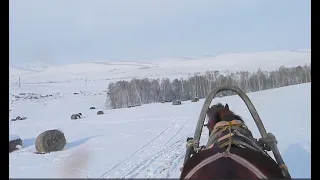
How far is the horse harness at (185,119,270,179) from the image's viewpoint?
4.65 ft

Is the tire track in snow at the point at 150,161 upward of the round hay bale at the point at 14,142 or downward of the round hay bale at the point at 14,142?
upward

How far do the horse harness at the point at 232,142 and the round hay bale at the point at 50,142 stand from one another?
7882 mm

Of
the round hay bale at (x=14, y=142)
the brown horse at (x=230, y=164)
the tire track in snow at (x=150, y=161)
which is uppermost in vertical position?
the brown horse at (x=230, y=164)

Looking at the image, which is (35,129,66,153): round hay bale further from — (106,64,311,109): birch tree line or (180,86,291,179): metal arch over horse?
(106,64,311,109): birch tree line

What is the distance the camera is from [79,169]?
5.64 metres

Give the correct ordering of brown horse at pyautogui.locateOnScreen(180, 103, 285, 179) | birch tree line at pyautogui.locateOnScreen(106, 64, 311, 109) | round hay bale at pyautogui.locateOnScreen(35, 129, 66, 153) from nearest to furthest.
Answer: brown horse at pyautogui.locateOnScreen(180, 103, 285, 179) < round hay bale at pyautogui.locateOnScreen(35, 129, 66, 153) < birch tree line at pyautogui.locateOnScreen(106, 64, 311, 109)

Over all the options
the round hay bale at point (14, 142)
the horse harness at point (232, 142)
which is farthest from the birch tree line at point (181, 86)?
the horse harness at point (232, 142)

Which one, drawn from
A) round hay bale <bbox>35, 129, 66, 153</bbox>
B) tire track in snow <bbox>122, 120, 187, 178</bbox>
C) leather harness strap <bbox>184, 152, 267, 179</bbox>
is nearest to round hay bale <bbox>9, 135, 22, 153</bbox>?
round hay bale <bbox>35, 129, 66, 153</bbox>

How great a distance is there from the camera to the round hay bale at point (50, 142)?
8930mm

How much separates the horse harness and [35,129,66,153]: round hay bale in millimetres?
7882

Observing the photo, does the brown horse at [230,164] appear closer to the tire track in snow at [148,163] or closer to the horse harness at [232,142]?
the horse harness at [232,142]

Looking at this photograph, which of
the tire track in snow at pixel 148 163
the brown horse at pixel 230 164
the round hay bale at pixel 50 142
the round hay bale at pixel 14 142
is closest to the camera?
the brown horse at pixel 230 164

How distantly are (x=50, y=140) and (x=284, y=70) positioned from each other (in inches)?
1283
